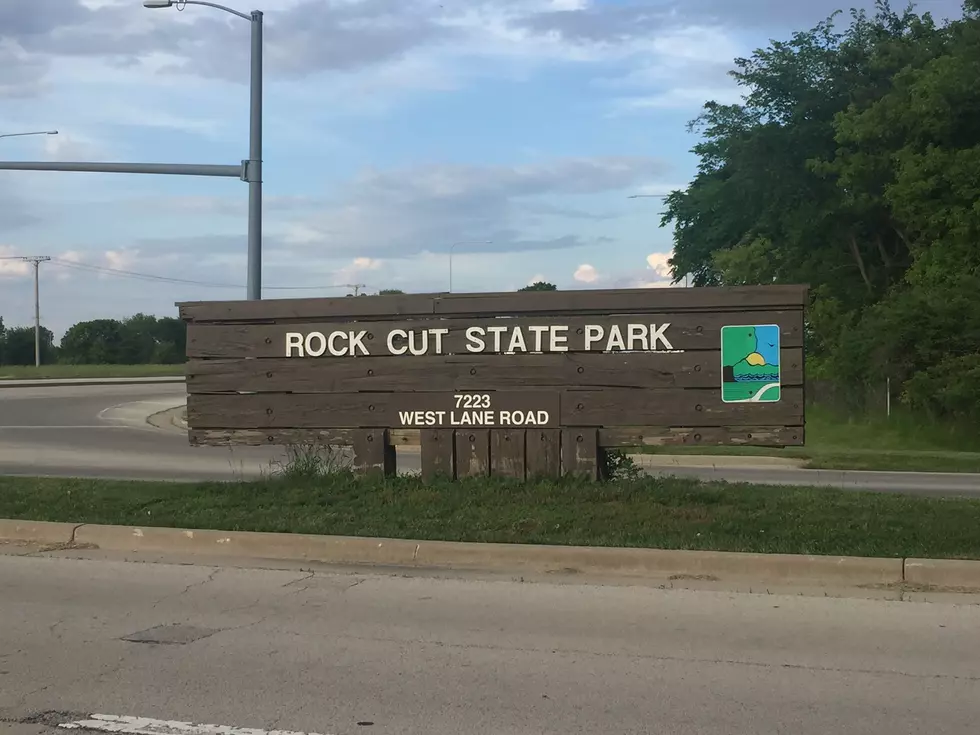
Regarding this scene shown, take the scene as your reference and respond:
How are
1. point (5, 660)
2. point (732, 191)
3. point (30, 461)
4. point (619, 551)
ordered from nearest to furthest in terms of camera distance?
point (5, 660) → point (619, 551) → point (30, 461) → point (732, 191)

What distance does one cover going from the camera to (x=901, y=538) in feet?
27.8

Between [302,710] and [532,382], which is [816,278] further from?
[302,710]

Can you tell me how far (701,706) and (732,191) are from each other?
33.5 meters

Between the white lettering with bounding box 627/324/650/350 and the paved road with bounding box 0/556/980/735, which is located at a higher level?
the white lettering with bounding box 627/324/650/350

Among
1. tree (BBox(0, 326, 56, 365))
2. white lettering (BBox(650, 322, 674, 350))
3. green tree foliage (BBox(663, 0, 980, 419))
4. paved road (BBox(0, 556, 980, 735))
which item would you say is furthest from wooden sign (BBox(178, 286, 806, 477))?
tree (BBox(0, 326, 56, 365))

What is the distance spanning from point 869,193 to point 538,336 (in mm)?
23150

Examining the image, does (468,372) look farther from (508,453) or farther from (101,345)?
(101,345)

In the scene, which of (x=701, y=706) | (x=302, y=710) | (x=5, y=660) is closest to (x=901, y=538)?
(x=701, y=706)

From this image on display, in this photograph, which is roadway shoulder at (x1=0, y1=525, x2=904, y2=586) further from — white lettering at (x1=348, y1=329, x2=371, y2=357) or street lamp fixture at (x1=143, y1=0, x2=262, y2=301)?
street lamp fixture at (x1=143, y1=0, x2=262, y2=301)

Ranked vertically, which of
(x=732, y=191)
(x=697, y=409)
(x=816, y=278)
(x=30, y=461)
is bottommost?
(x=30, y=461)

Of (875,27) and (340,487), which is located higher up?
(875,27)

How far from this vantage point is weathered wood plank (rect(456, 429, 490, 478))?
1083cm

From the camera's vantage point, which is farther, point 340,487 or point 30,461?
point 30,461

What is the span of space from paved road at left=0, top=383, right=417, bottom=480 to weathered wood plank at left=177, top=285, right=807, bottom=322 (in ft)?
9.97
